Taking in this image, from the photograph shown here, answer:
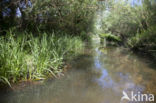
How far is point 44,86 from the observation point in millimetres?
2514

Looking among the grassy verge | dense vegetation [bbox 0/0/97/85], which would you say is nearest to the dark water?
dense vegetation [bbox 0/0/97/85]

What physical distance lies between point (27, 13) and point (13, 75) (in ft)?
9.95

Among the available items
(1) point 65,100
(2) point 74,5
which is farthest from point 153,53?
(1) point 65,100

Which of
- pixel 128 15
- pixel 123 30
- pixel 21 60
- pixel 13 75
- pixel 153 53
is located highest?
pixel 128 15

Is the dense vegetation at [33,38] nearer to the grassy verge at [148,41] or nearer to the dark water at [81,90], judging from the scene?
the dark water at [81,90]

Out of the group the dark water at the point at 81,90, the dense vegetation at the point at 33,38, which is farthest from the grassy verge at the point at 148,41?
the dark water at the point at 81,90

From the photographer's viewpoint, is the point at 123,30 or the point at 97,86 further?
the point at 123,30

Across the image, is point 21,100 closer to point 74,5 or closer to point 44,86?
point 44,86

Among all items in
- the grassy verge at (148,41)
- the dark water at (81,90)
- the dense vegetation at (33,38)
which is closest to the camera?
the dark water at (81,90)

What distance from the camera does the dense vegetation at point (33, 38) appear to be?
2377 mm

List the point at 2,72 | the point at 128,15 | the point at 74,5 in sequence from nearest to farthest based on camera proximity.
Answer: the point at 2,72, the point at 74,5, the point at 128,15

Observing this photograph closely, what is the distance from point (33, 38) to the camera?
306 cm

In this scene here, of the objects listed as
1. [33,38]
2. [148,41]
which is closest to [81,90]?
[33,38]

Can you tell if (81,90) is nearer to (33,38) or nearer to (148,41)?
(33,38)
